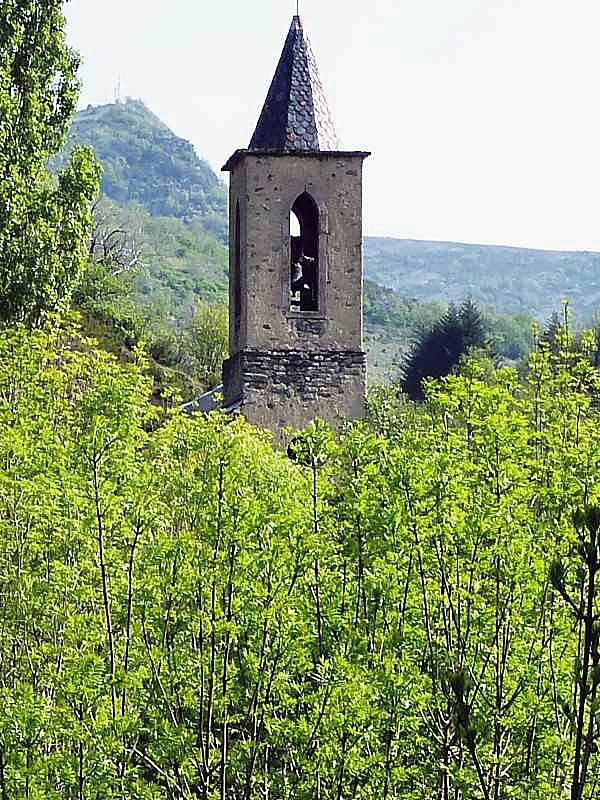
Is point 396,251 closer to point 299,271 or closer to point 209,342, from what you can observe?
point 209,342

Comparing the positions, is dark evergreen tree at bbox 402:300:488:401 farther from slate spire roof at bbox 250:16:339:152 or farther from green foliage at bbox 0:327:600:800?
green foliage at bbox 0:327:600:800

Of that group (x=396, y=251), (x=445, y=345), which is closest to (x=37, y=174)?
(x=445, y=345)

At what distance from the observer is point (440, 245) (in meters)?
186

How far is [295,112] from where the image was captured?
733 inches

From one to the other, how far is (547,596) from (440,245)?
590 ft

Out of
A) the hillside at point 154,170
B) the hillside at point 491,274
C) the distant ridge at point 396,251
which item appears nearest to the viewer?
the hillside at point 491,274

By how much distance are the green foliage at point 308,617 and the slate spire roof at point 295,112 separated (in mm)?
10263

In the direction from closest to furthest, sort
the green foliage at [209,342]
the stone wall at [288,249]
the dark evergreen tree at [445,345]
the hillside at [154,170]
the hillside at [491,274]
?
the stone wall at [288,249] → the dark evergreen tree at [445,345] → the green foliage at [209,342] → the hillside at [491,274] → the hillside at [154,170]

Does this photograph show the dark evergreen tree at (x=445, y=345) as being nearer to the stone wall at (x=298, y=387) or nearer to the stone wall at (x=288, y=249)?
the stone wall at (x=288, y=249)

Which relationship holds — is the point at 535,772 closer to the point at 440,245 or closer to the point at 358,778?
the point at 358,778

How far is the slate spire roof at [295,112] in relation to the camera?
18562 millimetres

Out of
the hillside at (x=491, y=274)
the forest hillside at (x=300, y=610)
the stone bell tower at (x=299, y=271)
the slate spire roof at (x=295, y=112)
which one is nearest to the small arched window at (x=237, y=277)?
the stone bell tower at (x=299, y=271)

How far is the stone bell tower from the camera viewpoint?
18281 millimetres

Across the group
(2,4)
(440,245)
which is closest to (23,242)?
(2,4)
